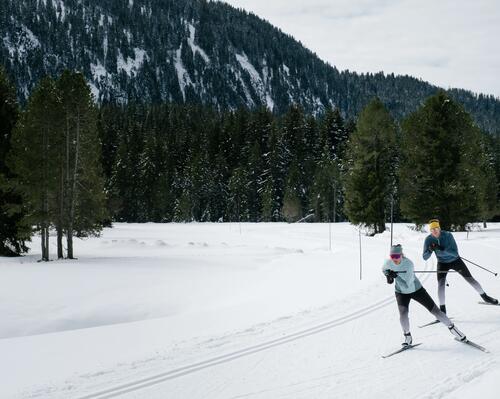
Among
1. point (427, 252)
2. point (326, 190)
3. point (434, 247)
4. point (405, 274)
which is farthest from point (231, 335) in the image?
point (326, 190)

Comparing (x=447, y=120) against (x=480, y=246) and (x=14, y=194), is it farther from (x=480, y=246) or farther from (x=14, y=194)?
(x=14, y=194)

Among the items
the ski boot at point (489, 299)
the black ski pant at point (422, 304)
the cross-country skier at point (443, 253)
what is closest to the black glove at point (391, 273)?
the black ski pant at point (422, 304)

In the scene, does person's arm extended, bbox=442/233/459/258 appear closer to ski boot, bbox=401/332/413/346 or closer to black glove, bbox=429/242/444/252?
black glove, bbox=429/242/444/252

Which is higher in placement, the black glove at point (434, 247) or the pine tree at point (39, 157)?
the pine tree at point (39, 157)

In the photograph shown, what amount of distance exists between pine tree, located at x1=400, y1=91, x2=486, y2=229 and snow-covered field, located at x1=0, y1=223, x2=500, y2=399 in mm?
11013

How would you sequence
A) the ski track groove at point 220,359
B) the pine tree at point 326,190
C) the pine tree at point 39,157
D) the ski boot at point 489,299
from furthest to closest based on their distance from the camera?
the pine tree at point 326,190
the pine tree at point 39,157
the ski boot at point 489,299
the ski track groove at point 220,359

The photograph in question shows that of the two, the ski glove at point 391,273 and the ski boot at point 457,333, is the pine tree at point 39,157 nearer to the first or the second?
the ski glove at point 391,273

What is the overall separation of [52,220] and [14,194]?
2430 mm

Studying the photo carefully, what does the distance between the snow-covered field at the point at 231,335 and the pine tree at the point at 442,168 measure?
1101cm

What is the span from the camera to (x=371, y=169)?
36031mm

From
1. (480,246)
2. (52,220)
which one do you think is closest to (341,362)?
(480,246)

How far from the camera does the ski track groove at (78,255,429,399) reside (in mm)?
6547

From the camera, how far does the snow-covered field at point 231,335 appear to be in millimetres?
6637

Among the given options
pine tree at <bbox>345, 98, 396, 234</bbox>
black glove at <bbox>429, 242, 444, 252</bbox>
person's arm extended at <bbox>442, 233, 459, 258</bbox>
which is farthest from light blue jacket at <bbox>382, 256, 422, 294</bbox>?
pine tree at <bbox>345, 98, 396, 234</bbox>
